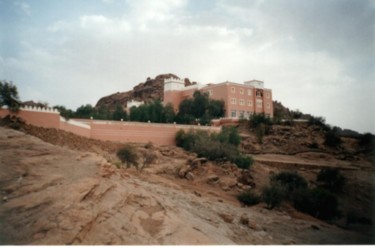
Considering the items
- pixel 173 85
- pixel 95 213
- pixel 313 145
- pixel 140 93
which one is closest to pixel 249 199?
pixel 95 213

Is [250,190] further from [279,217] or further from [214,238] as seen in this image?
[214,238]

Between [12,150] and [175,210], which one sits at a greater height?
[12,150]

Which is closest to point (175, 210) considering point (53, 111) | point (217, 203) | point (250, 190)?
point (217, 203)

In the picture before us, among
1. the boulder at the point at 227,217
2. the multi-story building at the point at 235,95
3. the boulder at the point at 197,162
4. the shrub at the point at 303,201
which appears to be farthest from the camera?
the multi-story building at the point at 235,95

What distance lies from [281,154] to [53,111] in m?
15.9

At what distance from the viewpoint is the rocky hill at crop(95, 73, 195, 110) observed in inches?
1794

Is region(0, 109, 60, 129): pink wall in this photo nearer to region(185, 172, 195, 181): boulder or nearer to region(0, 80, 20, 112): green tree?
region(0, 80, 20, 112): green tree

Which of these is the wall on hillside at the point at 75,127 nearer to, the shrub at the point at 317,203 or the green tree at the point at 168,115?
the green tree at the point at 168,115

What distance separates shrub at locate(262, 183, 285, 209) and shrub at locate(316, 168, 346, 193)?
5.02 meters

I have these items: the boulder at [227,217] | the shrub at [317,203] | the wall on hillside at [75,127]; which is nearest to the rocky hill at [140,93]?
the wall on hillside at [75,127]

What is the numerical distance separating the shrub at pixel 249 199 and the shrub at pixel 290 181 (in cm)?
198

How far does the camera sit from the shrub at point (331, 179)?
16.8m

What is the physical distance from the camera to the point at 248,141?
25375mm

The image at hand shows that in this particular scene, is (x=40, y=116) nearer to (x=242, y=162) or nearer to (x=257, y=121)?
(x=242, y=162)
